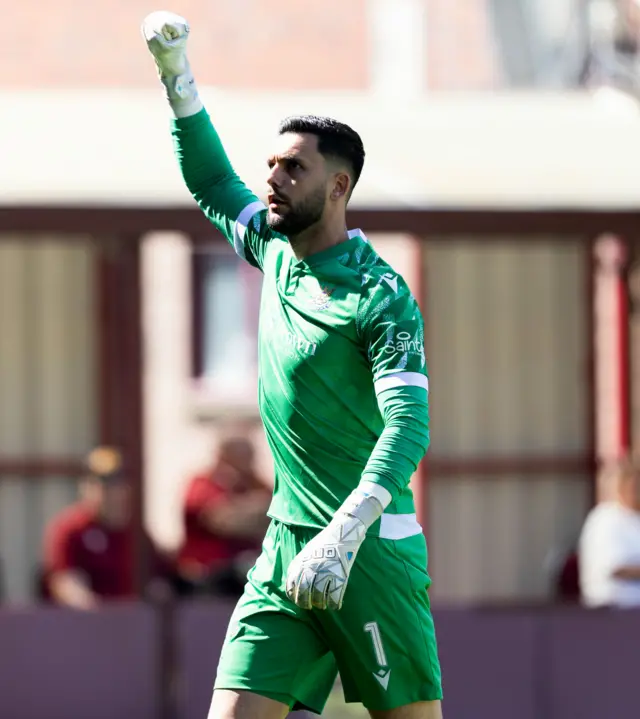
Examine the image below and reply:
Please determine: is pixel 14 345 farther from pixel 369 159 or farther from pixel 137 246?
pixel 369 159

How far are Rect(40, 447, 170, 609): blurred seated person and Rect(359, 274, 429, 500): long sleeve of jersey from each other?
17.9 feet

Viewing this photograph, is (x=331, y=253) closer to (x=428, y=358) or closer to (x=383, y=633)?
(x=383, y=633)

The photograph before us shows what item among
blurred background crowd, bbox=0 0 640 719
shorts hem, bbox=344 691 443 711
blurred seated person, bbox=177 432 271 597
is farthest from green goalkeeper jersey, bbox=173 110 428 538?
blurred seated person, bbox=177 432 271 597

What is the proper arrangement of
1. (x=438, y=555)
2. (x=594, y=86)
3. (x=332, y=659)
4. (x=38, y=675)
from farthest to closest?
(x=594, y=86)
(x=438, y=555)
(x=38, y=675)
(x=332, y=659)

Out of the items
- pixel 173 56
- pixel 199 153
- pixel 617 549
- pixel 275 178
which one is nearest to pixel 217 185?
Result: pixel 199 153

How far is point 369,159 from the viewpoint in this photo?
9391 mm

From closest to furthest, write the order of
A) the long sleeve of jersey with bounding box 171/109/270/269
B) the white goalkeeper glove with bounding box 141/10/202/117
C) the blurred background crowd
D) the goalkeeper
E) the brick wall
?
the goalkeeper < the white goalkeeper glove with bounding box 141/10/202/117 < the long sleeve of jersey with bounding box 171/109/270/269 < the blurred background crowd < the brick wall

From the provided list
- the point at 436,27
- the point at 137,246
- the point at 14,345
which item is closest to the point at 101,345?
the point at 14,345

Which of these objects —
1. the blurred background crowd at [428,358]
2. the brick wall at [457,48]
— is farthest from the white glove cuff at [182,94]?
the brick wall at [457,48]

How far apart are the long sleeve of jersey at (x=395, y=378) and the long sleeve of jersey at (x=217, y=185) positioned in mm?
578

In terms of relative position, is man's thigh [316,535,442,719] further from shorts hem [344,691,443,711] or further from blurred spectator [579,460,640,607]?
blurred spectator [579,460,640,607]

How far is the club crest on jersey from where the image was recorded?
3.82 metres

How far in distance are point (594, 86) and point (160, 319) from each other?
397 centimetres

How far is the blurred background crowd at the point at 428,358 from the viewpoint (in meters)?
8.28
